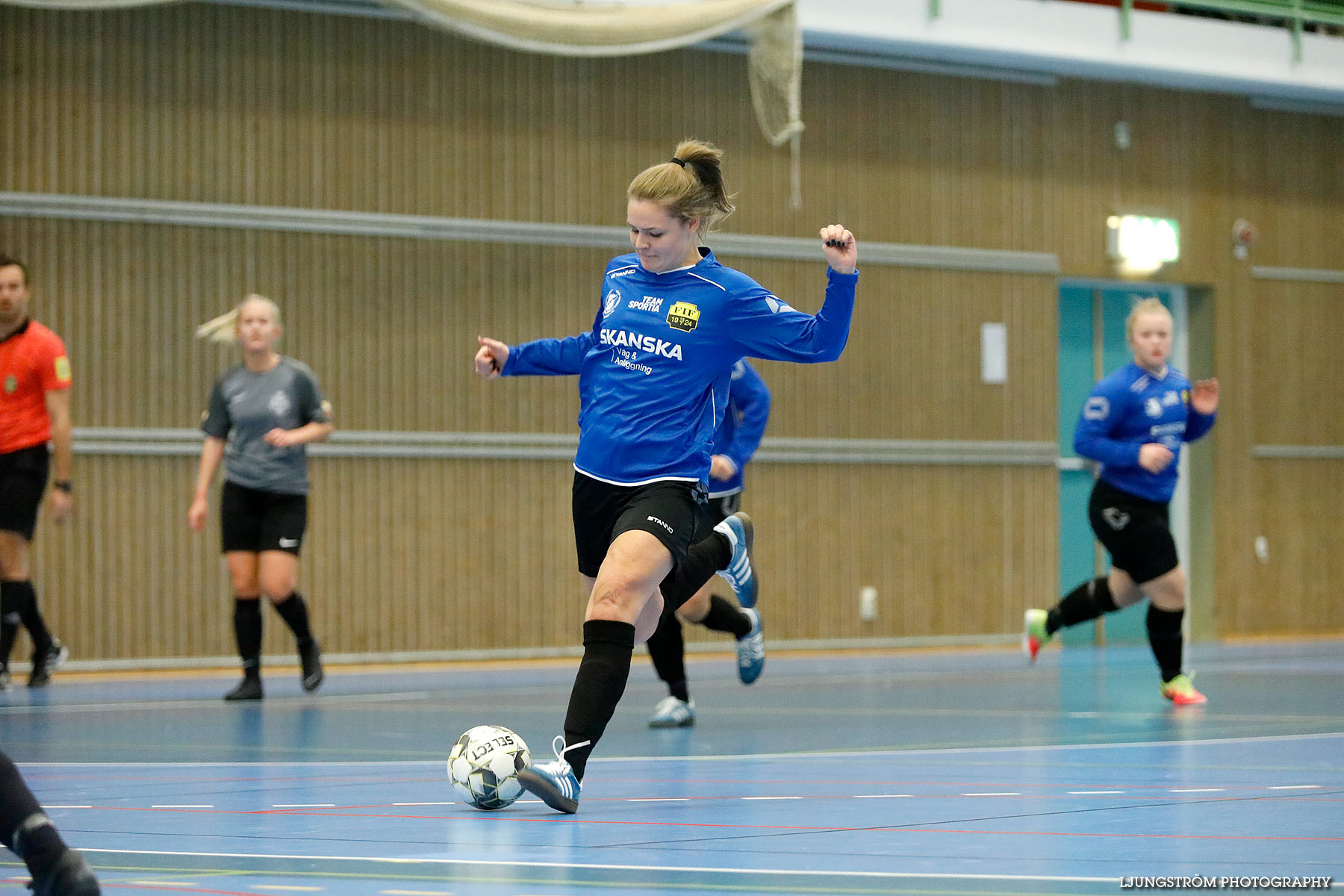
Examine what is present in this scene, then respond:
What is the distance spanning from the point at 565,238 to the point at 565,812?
28.0ft

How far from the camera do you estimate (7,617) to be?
345 inches

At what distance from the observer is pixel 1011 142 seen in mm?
13938

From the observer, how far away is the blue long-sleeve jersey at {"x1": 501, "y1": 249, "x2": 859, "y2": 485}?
4.42 meters

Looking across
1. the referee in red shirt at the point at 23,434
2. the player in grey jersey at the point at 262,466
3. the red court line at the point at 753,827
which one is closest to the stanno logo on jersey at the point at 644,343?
the red court line at the point at 753,827

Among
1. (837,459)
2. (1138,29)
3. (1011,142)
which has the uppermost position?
(1138,29)

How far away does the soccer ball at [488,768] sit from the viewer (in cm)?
421

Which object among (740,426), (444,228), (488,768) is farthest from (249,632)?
(488,768)

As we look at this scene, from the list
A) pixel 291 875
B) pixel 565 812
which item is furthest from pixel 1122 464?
pixel 291 875

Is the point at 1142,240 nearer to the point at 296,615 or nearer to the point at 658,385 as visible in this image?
the point at 296,615

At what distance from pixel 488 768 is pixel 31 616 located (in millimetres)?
5437

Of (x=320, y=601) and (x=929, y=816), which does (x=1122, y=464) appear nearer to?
(x=929, y=816)

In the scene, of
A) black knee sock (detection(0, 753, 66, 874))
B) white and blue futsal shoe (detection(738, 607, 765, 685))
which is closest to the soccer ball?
black knee sock (detection(0, 753, 66, 874))

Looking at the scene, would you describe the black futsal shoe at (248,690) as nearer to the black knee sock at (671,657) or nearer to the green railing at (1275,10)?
the black knee sock at (671,657)

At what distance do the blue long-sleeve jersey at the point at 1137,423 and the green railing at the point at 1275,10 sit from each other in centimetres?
663
